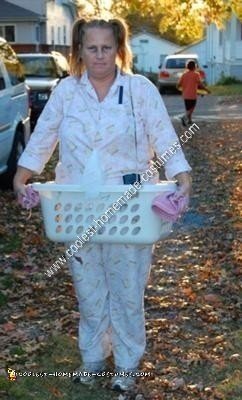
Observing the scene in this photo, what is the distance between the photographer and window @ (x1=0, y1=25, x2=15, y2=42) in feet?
149

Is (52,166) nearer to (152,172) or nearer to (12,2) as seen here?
(152,172)

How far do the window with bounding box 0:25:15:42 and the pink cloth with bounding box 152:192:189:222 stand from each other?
42.9 m

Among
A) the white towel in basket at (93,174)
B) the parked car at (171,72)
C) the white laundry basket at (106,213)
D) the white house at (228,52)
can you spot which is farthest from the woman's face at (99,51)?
the white house at (228,52)

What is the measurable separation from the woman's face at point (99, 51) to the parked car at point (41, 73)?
45.5 ft

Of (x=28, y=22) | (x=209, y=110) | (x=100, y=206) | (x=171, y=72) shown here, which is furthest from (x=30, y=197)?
(x=28, y=22)

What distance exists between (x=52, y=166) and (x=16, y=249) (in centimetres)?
581

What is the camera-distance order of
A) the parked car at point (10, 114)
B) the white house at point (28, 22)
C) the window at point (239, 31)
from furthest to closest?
the white house at point (28, 22) → the window at point (239, 31) → the parked car at point (10, 114)

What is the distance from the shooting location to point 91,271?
4.27 meters

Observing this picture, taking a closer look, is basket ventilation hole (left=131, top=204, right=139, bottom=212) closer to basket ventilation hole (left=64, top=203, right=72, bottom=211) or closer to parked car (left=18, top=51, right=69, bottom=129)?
basket ventilation hole (left=64, top=203, right=72, bottom=211)

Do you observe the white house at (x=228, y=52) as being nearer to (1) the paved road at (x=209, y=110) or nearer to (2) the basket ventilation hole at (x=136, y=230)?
(1) the paved road at (x=209, y=110)

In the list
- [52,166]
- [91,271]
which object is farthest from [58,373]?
[52,166]

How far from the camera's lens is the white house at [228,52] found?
42844mm

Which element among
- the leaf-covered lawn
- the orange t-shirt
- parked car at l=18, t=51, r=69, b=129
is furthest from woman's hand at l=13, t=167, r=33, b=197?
the orange t-shirt

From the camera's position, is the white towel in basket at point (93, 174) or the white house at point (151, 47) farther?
the white house at point (151, 47)
